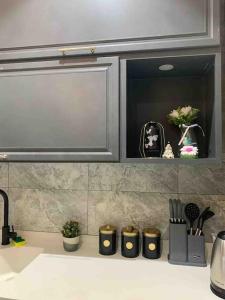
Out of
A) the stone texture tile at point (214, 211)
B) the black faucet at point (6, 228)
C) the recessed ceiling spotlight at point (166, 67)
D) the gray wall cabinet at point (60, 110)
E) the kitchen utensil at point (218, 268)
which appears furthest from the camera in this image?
the black faucet at point (6, 228)

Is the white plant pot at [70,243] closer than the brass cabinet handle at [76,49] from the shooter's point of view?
No

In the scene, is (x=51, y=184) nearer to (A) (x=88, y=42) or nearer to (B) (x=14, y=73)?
(B) (x=14, y=73)

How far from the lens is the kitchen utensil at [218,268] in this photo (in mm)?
929

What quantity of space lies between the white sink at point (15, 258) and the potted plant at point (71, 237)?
0.18m

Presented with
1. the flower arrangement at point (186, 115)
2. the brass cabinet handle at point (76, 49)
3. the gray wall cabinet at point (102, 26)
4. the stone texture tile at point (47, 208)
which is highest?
the gray wall cabinet at point (102, 26)

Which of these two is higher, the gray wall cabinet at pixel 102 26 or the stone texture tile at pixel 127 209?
the gray wall cabinet at pixel 102 26

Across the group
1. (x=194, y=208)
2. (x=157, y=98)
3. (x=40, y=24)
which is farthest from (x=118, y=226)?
(x=40, y=24)

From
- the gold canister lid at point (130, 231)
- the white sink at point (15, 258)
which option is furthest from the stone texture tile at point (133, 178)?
the white sink at point (15, 258)

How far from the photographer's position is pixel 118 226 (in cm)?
140

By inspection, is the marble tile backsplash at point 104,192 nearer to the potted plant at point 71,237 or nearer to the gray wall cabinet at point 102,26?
the potted plant at point 71,237

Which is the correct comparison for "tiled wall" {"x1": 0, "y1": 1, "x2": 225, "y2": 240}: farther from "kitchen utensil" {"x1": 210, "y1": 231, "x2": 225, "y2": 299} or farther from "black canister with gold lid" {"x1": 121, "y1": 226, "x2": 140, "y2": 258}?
"kitchen utensil" {"x1": 210, "y1": 231, "x2": 225, "y2": 299}

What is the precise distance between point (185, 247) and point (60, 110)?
923 millimetres

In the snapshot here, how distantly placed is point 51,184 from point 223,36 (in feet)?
4.30

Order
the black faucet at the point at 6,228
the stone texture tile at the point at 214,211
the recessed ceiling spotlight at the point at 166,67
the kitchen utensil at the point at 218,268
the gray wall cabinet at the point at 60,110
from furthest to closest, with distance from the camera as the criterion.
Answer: the black faucet at the point at 6,228 < the stone texture tile at the point at 214,211 < the recessed ceiling spotlight at the point at 166,67 < the gray wall cabinet at the point at 60,110 < the kitchen utensil at the point at 218,268
